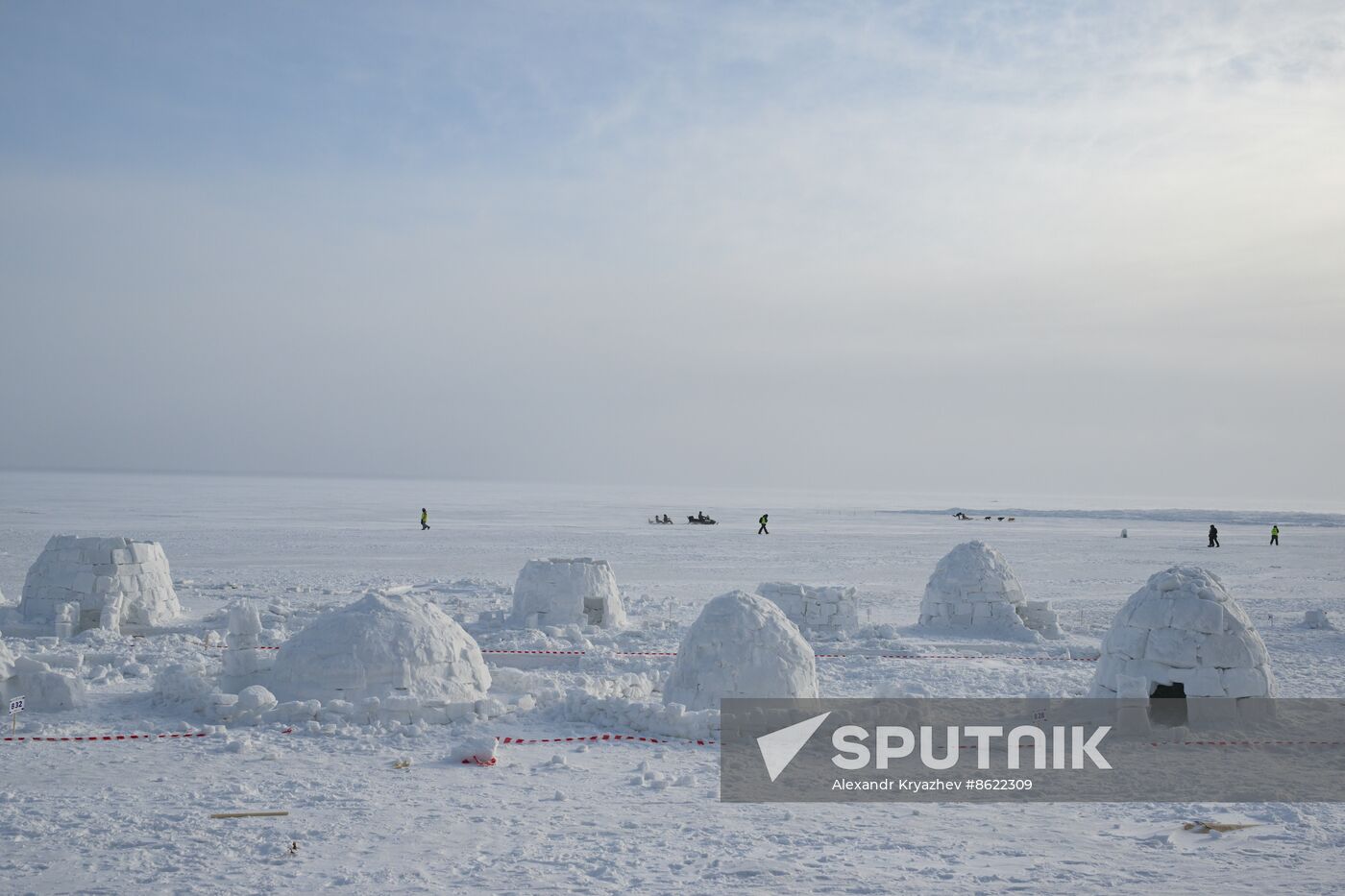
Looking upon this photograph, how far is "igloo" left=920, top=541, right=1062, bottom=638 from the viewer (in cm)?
1997

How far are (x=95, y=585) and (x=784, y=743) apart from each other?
1381 cm

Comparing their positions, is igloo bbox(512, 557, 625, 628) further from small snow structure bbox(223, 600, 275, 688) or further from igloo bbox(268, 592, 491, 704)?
igloo bbox(268, 592, 491, 704)

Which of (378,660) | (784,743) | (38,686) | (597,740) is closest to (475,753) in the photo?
(597,740)

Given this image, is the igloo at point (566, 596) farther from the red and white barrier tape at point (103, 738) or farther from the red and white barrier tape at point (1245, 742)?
the red and white barrier tape at point (1245, 742)

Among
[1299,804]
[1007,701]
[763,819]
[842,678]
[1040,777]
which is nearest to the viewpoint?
[763,819]

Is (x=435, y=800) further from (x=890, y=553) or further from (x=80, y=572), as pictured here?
(x=890, y=553)

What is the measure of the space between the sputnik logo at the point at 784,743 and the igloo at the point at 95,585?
12.9 meters

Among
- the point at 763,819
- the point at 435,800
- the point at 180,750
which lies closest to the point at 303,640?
the point at 180,750

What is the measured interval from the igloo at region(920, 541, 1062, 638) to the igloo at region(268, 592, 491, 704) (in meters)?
11.2

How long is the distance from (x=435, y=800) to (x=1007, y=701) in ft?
24.9

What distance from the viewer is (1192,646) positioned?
1193 cm

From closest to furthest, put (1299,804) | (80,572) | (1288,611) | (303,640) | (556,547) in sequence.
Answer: (1299,804) → (303,640) → (80,572) → (1288,611) → (556,547)

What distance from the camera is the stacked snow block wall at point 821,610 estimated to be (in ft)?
61.3

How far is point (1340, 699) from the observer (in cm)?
1373
